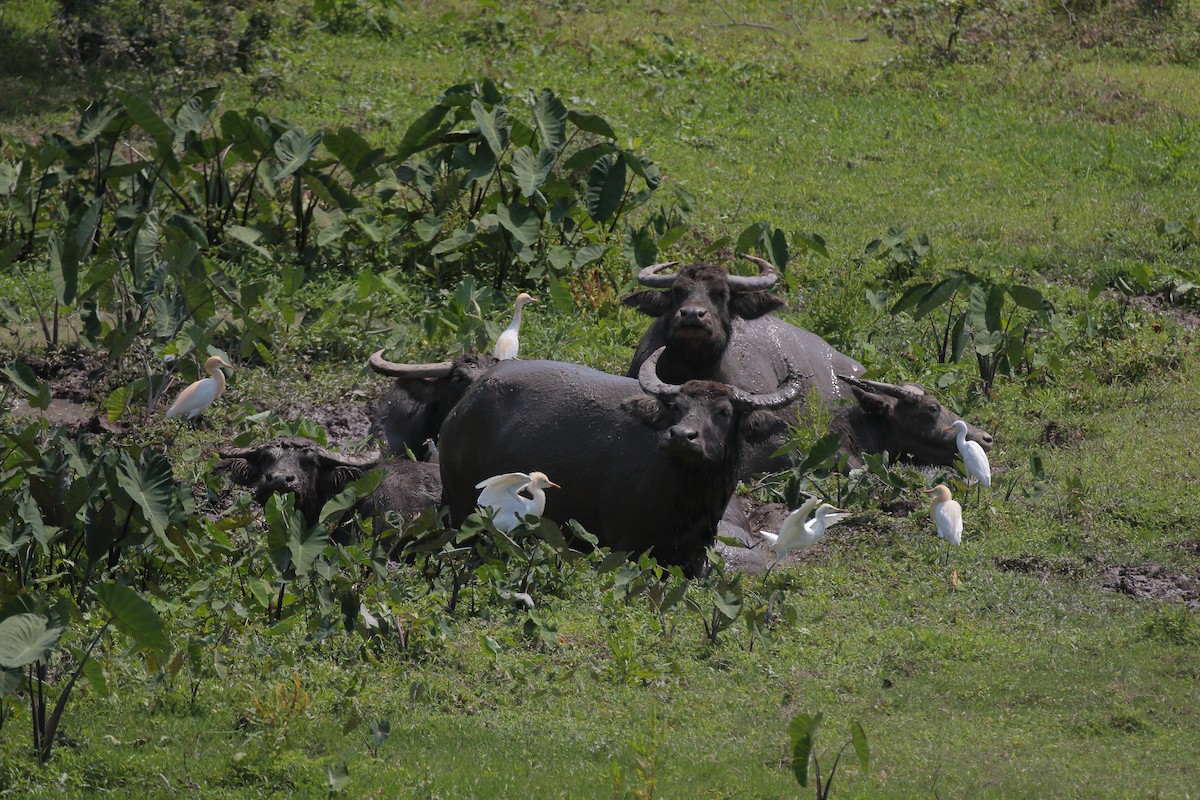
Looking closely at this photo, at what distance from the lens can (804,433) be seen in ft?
33.5

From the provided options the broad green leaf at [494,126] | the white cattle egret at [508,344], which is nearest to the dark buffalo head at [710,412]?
the white cattle egret at [508,344]

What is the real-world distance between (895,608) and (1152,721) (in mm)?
1674

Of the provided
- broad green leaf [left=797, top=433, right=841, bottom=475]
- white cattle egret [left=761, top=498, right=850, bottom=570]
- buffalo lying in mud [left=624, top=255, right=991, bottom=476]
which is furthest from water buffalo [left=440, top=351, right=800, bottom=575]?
buffalo lying in mud [left=624, top=255, right=991, bottom=476]

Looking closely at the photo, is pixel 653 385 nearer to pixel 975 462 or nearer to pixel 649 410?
pixel 649 410

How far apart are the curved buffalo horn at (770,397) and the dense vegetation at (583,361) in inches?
16.1

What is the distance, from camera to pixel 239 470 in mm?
9320

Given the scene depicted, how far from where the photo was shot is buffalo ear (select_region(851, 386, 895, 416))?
11.1m

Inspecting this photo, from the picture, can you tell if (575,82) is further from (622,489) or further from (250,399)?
(622,489)

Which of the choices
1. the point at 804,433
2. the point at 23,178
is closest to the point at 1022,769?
the point at 804,433

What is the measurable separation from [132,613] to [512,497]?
9.91 ft

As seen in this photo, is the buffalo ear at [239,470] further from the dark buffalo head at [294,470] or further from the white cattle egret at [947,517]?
the white cattle egret at [947,517]

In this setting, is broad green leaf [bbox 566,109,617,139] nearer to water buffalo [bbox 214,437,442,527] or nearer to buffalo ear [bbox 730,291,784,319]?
buffalo ear [bbox 730,291,784,319]

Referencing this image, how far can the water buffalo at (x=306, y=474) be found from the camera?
9.27m

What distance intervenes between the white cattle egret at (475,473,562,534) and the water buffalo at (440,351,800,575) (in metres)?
0.71
